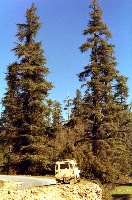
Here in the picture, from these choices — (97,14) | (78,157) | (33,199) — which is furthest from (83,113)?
(33,199)

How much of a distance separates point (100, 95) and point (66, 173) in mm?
11131

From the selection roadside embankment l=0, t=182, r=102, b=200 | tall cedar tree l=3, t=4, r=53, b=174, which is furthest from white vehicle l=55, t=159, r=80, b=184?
tall cedar tree l=3, t=4, r=53, b=174

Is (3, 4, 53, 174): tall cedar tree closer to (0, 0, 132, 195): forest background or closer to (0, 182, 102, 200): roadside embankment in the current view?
(0, 0, 132, 195): forest background

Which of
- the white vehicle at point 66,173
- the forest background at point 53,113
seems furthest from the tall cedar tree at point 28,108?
the white vehicle at point 66,173

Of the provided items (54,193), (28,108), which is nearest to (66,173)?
(54,193)

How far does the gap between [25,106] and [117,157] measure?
10.6 meters

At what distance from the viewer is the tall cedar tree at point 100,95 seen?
94.4 ft

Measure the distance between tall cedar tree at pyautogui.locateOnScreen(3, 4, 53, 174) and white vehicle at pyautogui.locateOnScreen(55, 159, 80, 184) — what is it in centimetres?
729

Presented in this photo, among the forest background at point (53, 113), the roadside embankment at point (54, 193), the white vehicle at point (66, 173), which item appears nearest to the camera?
the roadside embankment at point (54, 193)

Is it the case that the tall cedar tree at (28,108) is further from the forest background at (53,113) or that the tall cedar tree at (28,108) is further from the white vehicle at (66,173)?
the white vehicle at (66,173)

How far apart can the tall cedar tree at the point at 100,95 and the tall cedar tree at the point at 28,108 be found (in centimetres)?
442

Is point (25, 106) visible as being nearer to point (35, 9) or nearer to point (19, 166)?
point (19, 166)

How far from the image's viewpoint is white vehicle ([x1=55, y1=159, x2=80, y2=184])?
2055 centimetres

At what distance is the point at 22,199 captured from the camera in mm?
13000
